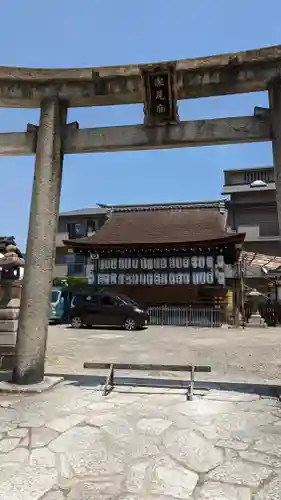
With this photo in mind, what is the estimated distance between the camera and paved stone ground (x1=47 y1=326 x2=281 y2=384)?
331 inches

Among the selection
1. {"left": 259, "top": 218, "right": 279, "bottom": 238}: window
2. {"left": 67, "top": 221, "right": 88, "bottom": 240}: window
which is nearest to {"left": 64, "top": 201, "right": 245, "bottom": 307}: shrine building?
{"left": 259, "top": 218, "right": 279, "bottom": 238}: window

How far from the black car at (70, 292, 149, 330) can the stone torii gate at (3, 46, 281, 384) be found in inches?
475

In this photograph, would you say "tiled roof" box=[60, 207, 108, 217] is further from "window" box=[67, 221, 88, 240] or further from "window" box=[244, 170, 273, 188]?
"window" box=[244, 170, 273, 188]

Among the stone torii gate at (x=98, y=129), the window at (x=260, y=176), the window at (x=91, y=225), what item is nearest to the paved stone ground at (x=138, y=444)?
the stone torii gate at (x=98, y=129)

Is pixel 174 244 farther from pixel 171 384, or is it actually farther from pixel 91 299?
pixel 171 384

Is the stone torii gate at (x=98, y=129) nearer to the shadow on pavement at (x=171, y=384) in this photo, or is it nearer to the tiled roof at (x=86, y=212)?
the shadow on pavement at (x=171, y=384)

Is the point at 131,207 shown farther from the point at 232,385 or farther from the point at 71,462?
the point at 71,462

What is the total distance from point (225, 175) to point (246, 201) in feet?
14.8

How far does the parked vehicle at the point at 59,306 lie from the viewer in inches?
915

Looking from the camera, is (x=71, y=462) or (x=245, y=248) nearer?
(x=71, y=462)

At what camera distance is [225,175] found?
33594mm

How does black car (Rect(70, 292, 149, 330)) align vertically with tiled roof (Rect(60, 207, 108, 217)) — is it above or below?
below

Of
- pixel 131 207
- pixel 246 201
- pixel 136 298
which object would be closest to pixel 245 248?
pixel 246 201

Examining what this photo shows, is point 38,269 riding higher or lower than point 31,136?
lower
